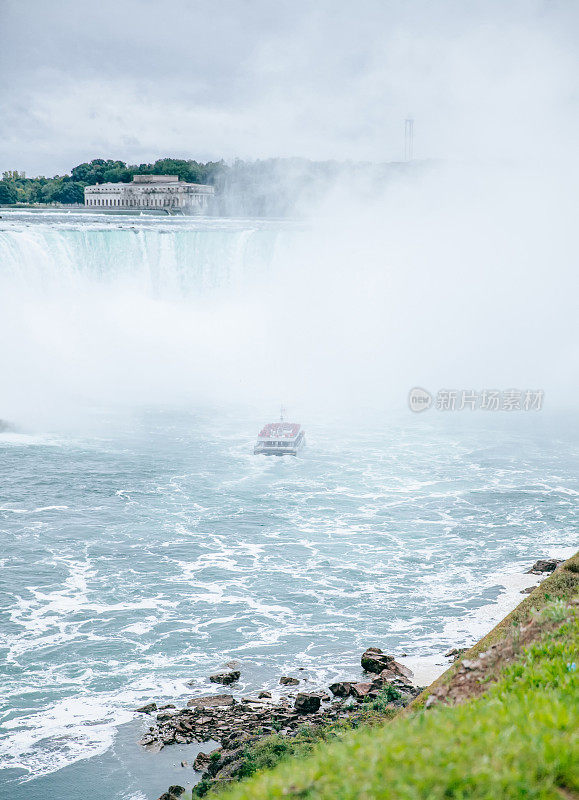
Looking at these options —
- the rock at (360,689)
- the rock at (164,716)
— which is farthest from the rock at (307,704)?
the rock at (164,716)

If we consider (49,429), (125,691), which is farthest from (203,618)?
(49,429)

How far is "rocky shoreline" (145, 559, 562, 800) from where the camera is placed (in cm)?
1373

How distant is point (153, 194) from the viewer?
108 metres

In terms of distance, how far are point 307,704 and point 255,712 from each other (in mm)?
956

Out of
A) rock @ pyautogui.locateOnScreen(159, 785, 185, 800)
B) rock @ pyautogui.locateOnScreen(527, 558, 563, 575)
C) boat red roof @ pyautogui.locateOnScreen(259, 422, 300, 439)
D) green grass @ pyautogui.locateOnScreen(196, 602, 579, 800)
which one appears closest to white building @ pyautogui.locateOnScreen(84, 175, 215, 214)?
boat red roof @ pyautogui.locateOnScreen(259, 422, 300, 439)

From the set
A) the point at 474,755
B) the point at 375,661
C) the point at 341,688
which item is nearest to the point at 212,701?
the point at 341,688

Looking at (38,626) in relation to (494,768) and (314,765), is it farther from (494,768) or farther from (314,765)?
(494,768)

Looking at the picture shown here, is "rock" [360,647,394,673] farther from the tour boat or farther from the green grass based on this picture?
the tour boat

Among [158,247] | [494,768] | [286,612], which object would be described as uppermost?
[158,247]

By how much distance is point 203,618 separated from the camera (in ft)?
64.5

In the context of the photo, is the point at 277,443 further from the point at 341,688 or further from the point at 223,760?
the point at 223,760

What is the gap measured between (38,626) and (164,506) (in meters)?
9.18

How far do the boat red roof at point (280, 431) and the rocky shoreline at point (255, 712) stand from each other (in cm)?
1850

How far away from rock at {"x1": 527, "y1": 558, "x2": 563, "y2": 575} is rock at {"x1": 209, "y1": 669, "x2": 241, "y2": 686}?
29.1 feet
